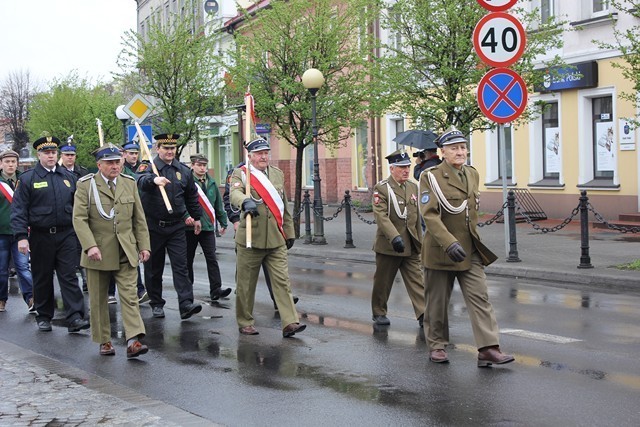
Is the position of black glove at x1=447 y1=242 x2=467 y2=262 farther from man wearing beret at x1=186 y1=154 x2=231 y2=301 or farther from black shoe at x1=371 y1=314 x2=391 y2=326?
man wearing beret at x1=186 y1=154 x2=231 y2=301

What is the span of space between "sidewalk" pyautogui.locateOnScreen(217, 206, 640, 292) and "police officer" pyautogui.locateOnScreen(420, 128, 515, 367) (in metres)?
5.51

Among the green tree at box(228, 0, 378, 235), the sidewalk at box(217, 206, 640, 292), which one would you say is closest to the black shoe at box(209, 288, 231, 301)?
the sidewalk at box(217, 206, 640, 292)

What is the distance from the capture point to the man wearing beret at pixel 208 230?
Result: 12.2 meters

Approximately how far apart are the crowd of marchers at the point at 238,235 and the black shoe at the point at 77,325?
0.01 meters

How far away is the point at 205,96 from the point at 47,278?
20.5 meters

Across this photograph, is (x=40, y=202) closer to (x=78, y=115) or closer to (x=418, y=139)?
(x=418, y=139)

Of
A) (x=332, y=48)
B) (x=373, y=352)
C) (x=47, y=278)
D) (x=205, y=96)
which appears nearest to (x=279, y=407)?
(x=373, y=352)

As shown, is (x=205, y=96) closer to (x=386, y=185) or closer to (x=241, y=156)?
(x=241, y=156)

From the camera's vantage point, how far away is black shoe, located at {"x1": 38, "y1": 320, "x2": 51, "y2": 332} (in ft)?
34.4

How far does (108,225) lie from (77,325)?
5.77 ft

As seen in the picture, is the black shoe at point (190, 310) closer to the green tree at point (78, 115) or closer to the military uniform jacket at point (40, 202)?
the military uniform jacket at point (40, 202)

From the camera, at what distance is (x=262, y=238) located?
9516 millimetres

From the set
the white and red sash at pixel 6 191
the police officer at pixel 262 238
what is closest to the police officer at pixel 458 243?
the police officer at pixel 262 238

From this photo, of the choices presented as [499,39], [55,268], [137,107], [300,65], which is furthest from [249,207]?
[300,65]
